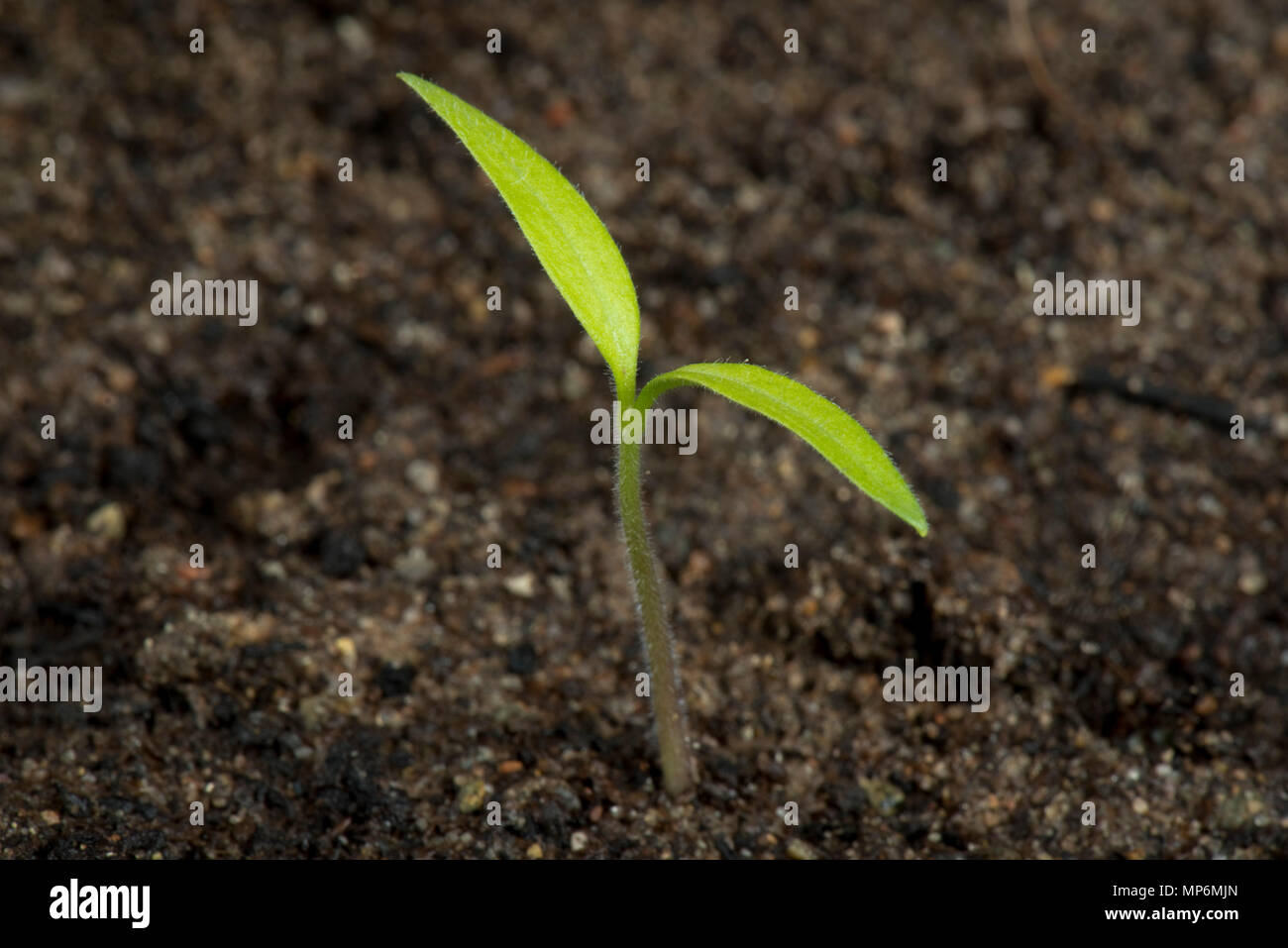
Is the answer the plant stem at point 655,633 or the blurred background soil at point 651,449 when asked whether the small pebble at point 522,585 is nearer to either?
the blurred background soil at point 651,449

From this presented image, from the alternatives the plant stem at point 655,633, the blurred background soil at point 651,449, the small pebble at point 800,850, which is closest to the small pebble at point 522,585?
the blurred background soil at point 651,449

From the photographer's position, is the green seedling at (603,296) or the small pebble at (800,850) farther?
the small pebble at (800,850)

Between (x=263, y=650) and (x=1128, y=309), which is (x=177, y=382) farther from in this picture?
(x=1128, y=309)

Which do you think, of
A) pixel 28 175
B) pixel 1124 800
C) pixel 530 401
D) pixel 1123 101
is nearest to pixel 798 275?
pixel 530 401

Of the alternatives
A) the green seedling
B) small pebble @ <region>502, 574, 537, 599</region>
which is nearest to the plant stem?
the green seedling

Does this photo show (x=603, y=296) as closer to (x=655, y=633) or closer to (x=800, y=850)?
(x=655, y=633)
